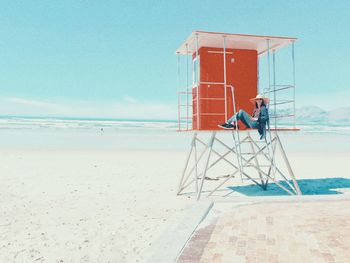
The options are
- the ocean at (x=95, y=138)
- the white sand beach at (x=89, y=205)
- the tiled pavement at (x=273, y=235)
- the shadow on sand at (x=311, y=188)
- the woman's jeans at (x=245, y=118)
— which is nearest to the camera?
the tiled pavement at (x=273, y=235)

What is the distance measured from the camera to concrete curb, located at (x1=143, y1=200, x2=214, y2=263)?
16.7 ft

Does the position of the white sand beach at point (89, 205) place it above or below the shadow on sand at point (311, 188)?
above

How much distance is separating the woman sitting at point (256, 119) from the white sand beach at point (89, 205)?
260cm

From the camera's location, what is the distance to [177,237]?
579 cm

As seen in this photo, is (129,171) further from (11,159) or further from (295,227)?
(295,227)

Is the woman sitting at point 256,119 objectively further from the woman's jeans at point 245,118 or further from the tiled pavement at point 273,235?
the tiled pavement at point 273,235

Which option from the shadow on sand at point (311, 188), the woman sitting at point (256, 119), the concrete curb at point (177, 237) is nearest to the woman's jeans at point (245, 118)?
the woman sitting at point (256, 119)

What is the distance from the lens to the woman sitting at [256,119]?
993 cm

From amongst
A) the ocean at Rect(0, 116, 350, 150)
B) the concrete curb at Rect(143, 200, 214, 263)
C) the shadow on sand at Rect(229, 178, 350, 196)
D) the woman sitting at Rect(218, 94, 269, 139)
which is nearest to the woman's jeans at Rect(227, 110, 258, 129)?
the woman sitting at Rect(218, 94, 269, 139)

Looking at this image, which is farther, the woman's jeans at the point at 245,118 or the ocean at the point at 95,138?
the ocean at the point at 95,138

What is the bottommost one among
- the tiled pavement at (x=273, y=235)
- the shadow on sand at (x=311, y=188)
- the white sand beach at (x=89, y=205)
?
the shadow on sand at (x=311, y=188)

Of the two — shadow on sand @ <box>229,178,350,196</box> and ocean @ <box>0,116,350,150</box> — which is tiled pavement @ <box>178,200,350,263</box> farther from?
ocean @ <box>0,116,350,150</box>

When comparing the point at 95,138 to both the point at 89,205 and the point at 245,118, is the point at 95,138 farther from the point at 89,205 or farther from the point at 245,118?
the point at 245,118

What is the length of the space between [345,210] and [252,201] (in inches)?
71.7
